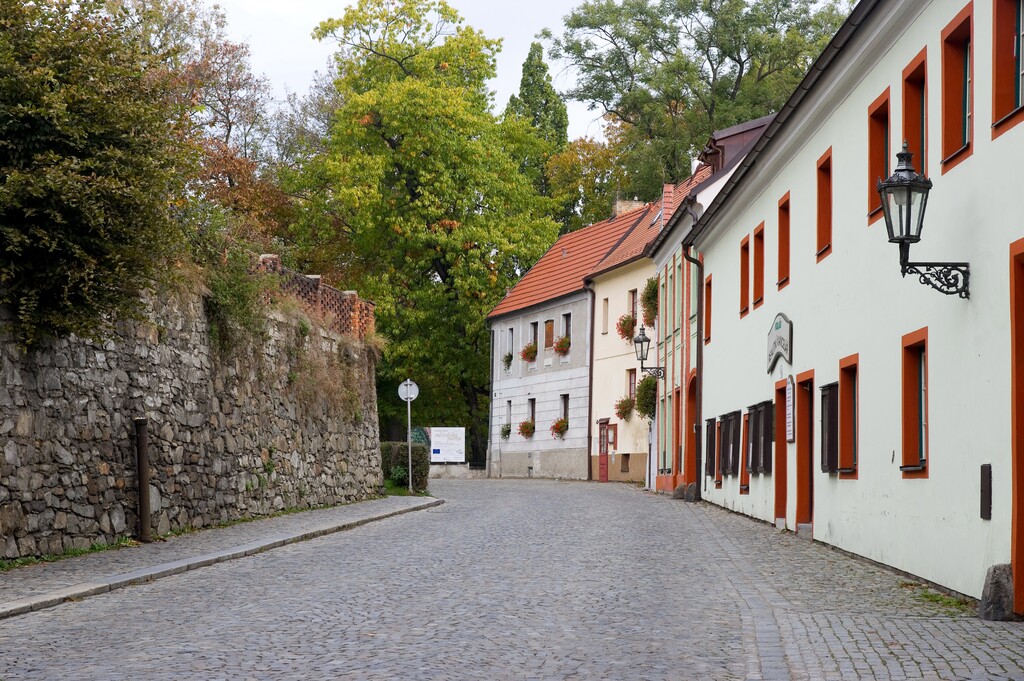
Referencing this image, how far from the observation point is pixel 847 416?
15945 mm

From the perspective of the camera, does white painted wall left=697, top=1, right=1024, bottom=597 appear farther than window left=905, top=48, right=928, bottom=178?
No

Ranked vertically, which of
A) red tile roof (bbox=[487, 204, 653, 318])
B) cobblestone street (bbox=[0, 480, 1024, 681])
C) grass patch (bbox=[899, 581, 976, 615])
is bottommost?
cobblestone street (bbox=[0, 480, 1024, 681])

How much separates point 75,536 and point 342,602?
4991 mm

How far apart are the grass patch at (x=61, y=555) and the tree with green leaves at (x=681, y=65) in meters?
35.7

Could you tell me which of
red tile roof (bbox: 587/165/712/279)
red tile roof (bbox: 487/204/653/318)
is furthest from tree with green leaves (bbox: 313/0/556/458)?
red tile roof (bbox: 587/165/712/279)

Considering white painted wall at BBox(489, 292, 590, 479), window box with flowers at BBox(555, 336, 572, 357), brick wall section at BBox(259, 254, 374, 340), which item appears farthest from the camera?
window box with flowers at BBox(555, 336, 572, 357)

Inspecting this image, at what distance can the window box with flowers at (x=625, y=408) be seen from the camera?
42750 millimetres

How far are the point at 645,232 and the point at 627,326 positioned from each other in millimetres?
3014

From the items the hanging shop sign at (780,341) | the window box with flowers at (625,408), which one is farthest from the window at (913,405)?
the window box with flowers at (625,408)

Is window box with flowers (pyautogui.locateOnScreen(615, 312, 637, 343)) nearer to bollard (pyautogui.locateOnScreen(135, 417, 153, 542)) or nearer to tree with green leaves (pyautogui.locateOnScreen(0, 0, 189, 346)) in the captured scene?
bollard (pyautogui.locateOnScreen(135, 417, 153, 542))

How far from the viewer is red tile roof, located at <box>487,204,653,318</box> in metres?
47.1

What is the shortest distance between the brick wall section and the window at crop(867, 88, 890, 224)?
34.0 ft

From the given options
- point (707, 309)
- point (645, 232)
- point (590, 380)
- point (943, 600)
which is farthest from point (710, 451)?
point (590, 380)

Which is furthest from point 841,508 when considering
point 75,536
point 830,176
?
point 75,536
